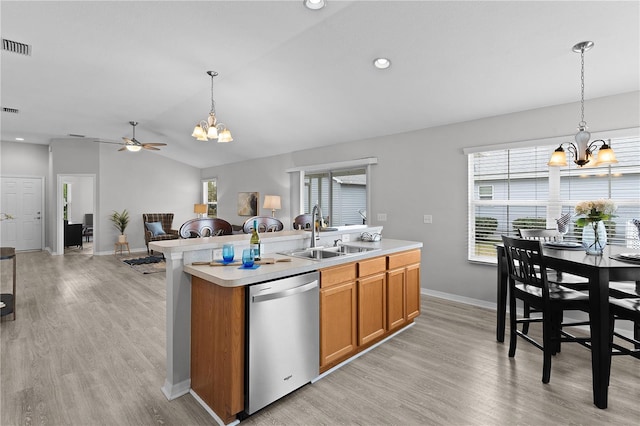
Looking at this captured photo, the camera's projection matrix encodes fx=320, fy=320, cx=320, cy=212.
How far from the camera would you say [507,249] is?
2773 millimetres

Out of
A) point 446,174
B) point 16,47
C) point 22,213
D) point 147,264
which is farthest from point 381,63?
point 22,213

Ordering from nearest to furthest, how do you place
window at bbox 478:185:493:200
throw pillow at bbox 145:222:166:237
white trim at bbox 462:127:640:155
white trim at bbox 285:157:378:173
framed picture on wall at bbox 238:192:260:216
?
1. white trim at bbox 462:127:640:155
2. window at bbox 478:185:493:200
3. white trim at bbox 285:157:378:173
4. framed picture on wall at bbox 238:192:260:216
5. throw pillow at bbox 145:222:166:237

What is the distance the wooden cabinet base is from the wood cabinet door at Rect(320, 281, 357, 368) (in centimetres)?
70

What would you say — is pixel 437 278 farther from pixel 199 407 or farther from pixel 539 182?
pixel 199 407

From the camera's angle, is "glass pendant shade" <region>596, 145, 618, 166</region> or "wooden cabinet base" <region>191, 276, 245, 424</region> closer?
"wooden cabinet base" <region>191, 276, 245, 424</region>

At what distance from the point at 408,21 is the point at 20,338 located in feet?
15.4

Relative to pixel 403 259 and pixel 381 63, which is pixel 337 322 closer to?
→ pixel 403 259

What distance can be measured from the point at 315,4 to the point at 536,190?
3265mm

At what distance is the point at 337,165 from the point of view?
584 cm

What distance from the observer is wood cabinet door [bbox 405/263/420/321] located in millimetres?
3375

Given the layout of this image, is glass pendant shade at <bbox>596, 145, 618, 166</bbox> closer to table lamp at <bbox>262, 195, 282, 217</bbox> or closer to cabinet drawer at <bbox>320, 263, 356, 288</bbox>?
cabinet drawer at <bbox>320, 263, 356, 288</bbox>

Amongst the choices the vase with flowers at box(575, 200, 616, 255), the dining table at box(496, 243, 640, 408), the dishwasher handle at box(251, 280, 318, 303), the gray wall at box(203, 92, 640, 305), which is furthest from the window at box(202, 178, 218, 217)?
the dining table at box(496, 243, 640, 408)

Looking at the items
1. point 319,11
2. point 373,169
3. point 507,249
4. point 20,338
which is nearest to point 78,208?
point 20,338

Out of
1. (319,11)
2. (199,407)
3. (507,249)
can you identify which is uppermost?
(319,11)
